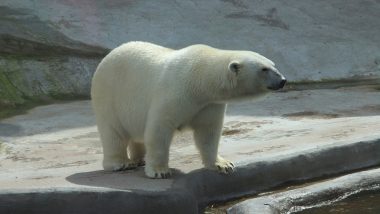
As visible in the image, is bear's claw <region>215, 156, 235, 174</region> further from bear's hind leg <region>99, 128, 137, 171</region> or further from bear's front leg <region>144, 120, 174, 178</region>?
bear's hind leg <region>99, 128, 137, 171</region>

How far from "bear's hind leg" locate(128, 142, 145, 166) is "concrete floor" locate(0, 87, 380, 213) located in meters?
0.25

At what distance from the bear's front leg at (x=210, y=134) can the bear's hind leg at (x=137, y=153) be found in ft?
2.31

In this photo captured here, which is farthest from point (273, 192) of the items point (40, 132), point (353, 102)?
point (353, 102)

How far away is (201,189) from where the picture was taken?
582cm

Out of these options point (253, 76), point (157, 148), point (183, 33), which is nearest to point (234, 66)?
point (253, 76)

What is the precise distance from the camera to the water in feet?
18.6

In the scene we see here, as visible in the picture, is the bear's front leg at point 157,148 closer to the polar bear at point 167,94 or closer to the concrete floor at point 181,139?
the polar bear at point 167,94

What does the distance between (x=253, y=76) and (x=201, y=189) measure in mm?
1002

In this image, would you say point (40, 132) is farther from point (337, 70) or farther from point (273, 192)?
point (337, 70)

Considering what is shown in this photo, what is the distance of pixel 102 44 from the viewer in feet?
45.4

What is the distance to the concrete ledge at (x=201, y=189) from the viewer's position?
5.11 m

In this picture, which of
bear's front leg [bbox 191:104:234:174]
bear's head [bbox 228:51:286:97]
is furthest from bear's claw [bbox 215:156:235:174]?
bear's head [bbox 228:51:286:97]

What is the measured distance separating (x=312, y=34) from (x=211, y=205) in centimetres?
1038

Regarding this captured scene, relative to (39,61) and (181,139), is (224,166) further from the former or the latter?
(39,61)
